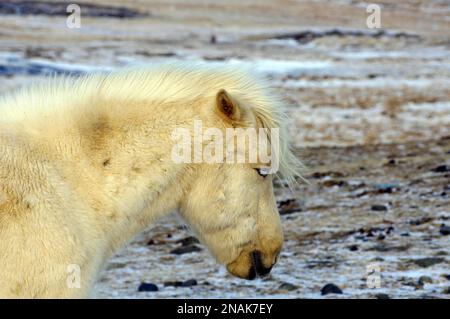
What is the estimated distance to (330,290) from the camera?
306 inches

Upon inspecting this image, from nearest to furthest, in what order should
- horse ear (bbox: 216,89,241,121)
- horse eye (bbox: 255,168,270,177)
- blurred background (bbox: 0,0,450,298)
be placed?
horse ear (bbox: 216,89,241,121)
horse eye (bbox: 255,168,270,177)
blurred background (bbox: 0,0,450,298)

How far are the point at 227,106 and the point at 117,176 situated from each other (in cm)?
66

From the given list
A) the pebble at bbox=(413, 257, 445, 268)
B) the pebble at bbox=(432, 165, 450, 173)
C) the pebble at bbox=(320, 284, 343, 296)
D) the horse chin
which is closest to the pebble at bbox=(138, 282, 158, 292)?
the pebble at bbox=(320, 284, 343, 296)

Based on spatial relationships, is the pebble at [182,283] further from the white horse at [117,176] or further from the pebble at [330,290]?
the white horse at [117,176]

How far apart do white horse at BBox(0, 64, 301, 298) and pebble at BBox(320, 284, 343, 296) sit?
9.23ft

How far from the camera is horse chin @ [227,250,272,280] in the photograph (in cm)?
494

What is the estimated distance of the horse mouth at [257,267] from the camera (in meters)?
4.94

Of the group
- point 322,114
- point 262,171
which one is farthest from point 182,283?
point 322,114

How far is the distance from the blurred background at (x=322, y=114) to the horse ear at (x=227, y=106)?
0.53 metres

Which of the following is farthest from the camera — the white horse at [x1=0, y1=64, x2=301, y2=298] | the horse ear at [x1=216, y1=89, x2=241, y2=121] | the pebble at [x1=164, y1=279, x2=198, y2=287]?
the pebble at [x1=164, y1=279, x2=198, y2=287]

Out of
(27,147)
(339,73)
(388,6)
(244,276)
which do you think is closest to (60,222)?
(27,147)

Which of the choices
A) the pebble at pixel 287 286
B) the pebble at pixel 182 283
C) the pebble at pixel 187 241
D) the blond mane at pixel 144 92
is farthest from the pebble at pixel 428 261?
Answer: the blond mane at pixel 144 92

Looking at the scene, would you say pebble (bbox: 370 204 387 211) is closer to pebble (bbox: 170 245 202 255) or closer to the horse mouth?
pebble (bbox: 170 245 202 255)
